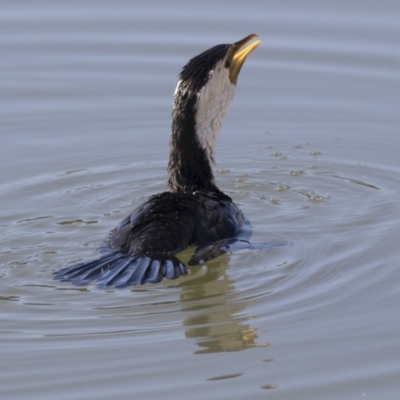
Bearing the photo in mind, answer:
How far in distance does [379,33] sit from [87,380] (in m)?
7.44

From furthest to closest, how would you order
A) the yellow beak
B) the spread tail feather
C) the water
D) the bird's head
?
1. the yellow beak
2. the bird's head
3. the spread tail feather
4. the water

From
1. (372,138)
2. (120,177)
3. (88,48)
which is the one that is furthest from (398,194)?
(88,48)

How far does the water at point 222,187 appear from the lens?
6773 mm

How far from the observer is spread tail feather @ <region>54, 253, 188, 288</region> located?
7.83 metres

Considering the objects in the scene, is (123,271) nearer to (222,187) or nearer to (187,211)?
(187,211)

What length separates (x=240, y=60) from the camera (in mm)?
9352

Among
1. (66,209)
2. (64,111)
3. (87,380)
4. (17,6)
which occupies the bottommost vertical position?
(87,380)

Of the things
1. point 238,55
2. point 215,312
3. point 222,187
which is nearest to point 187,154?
point 238,55

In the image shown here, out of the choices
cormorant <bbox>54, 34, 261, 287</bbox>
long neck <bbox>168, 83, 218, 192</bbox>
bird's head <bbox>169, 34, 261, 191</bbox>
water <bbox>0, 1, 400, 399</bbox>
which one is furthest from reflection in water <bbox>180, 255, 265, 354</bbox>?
bird's head <bbox>169, 34, 261, 191</bbox>

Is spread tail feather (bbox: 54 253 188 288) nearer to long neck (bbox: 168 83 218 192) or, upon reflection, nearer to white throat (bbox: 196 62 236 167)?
long neck (bbox: 168 83 218 192)

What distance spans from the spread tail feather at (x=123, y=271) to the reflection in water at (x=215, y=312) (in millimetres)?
168

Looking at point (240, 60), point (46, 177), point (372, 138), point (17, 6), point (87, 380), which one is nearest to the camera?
point (87, 380)

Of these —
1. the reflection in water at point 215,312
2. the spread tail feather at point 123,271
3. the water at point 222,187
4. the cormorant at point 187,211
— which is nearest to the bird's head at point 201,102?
the cormorant at point 187,211

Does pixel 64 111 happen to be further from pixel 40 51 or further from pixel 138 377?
pixel 138 377
